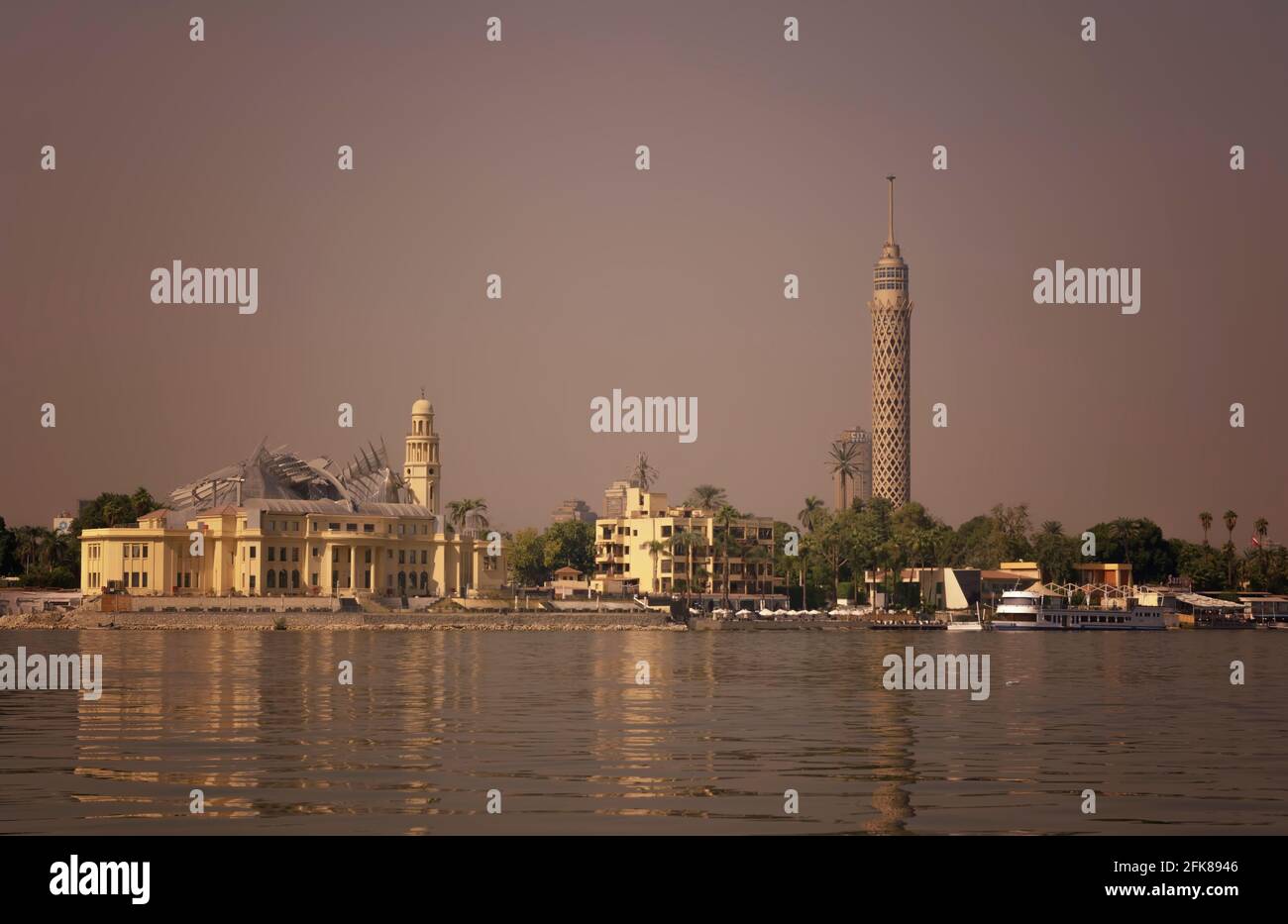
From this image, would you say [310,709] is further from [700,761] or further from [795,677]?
[795,677]

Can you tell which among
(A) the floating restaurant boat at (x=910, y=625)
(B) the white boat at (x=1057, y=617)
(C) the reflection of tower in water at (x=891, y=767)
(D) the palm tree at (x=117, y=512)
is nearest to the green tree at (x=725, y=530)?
(A) the floating restaurant boat at (x=910, y=625)

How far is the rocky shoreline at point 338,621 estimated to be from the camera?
5281 inches

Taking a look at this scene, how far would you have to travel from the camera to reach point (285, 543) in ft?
485

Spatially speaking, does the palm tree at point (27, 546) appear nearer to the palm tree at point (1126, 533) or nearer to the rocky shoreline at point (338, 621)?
the rocky shoreline at point (338, 621)

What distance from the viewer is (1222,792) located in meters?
26.8

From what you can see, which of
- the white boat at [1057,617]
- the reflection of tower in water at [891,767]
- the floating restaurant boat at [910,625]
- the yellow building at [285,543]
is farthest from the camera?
the floating restaurant boat at [910,625]

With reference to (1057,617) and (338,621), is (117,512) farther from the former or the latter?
(1057,617)

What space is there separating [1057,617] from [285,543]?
63.9 m

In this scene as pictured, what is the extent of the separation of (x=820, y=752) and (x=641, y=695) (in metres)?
18.6

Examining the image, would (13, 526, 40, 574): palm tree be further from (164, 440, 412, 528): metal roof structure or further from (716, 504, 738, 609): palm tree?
(716, 504, 738, 609): palm tree

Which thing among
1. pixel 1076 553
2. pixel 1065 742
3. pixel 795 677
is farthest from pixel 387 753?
pixel 1076 553

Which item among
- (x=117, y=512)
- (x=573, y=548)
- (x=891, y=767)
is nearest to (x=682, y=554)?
(x=573, y=548)

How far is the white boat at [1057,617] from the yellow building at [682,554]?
23.6 m

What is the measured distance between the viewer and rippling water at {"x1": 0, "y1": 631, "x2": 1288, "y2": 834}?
76.4ft
